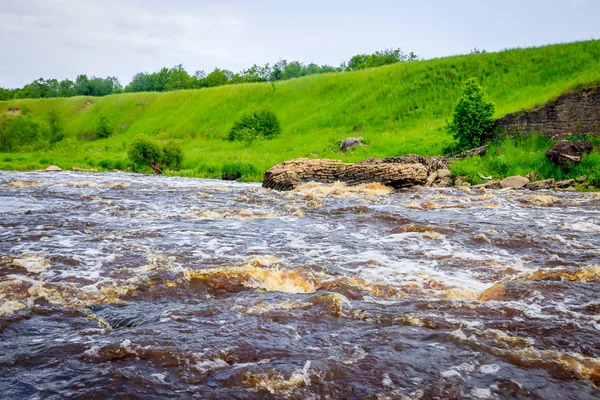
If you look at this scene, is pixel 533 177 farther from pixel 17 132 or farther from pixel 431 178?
pixel 17 132

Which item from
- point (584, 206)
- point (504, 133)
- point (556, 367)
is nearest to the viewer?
point (556, 367)

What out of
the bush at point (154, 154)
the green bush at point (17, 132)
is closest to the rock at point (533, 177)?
the bush at point (154, 154)

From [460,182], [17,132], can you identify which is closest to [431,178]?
[460,182]

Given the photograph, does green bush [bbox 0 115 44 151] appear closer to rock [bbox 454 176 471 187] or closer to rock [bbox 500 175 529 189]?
rock [bbox 454 176 471 187]

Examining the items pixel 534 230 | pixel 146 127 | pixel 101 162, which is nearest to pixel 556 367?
pixel 534 230

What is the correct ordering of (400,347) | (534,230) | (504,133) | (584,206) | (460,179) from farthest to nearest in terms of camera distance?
(504,133) → (460,179) → (584,206) → (534,230) → (400,347)

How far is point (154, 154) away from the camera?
3581 cm

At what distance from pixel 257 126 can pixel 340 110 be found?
10.5 meters

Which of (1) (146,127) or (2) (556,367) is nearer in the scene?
(2) (556,367)

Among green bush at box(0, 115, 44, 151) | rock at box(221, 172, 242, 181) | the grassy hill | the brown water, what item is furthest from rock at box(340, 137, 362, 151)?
green bush at box(0, 115, 44, 151)

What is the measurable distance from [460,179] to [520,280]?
61.1 feet

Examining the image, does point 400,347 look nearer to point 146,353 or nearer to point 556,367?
point 556,367

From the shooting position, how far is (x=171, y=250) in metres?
8.05

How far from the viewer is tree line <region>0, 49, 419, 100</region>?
104 meters
